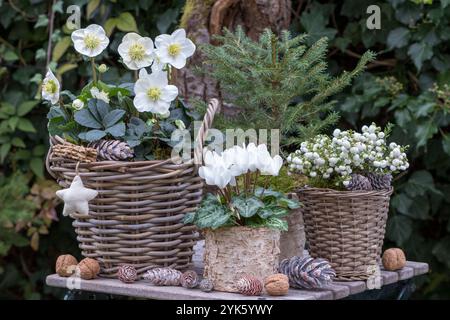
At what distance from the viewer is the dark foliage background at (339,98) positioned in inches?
91.2

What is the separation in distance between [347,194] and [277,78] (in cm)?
30

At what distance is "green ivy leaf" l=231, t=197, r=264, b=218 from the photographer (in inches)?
53.6

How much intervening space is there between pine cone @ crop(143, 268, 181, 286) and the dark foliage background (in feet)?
3.26

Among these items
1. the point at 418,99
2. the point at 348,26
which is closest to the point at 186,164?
the point at 418,99

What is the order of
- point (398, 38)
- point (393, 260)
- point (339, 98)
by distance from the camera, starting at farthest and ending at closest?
point (339, 98) < point (398, 38) < point (393, 260)

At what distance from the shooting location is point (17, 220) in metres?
2.59

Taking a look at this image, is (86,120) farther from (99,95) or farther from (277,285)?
(277,285)

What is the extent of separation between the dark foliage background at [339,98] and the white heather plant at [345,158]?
72 centimetres

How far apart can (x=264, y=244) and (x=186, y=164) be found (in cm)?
21

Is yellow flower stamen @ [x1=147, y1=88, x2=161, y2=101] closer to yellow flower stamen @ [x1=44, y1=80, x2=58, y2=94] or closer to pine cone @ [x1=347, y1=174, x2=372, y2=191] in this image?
yellow flower stamen @ [x1=44, y1=80, x2=58, y2=94]

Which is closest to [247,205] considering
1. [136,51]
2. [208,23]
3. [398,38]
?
[136,51]

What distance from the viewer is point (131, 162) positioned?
4.70 feet

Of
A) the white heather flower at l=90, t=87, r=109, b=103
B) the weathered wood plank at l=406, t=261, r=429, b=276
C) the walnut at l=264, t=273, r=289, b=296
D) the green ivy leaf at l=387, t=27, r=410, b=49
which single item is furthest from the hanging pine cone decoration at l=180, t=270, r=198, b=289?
the green ivy leaf at l=387, t=27, r=410, b=49
